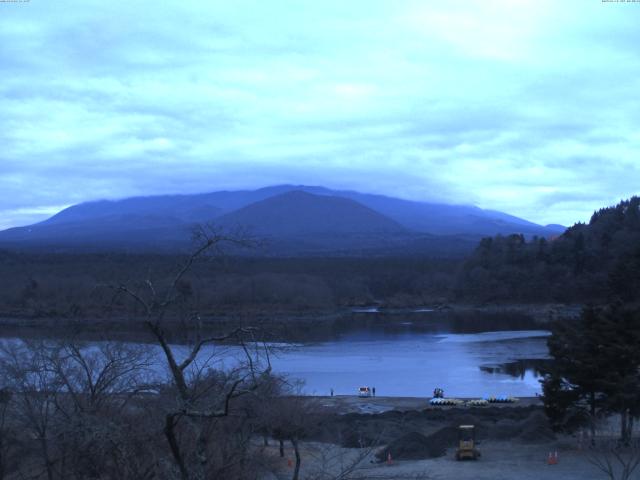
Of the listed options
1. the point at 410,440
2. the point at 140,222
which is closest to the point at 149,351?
the point at 410,440

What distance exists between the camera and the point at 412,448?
62.1 feet

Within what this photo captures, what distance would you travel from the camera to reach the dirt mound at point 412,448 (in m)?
18.6

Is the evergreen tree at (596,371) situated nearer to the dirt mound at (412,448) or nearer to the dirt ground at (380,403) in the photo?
the dirt mound at (412,448)

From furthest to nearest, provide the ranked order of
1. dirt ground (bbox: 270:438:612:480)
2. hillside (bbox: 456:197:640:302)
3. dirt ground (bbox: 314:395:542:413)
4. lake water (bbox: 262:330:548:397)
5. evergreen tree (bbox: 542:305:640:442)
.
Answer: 1. hillside (bbox: 456:197:640:302)
2. lake water (bbox: 262:330:548:397)
3. dirt ground (bbox: 314:395:542:413)
4. evergreen tree (bbox: 542:305:640:442)
5. dirt ground (bbox: 270:438:612:480)

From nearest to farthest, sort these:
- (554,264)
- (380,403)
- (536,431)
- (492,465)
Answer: (492,465) < (536,431) < (380,403) < (554,264)

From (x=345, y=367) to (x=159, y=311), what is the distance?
3046 centimetres

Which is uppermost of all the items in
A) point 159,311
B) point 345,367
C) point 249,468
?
point 159,311

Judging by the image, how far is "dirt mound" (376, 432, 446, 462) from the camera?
18.6 meters

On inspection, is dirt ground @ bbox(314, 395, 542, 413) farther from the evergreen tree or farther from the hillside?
the hillside

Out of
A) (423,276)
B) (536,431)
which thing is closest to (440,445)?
(536,431)

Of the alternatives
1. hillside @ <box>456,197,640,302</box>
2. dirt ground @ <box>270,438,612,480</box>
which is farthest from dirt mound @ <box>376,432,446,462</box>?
hillside @ <box>456,197,640,302</box>

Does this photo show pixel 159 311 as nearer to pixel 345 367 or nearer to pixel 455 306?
pixel 345 367

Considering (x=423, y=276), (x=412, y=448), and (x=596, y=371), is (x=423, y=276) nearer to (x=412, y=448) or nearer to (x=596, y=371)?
(x=412, y=448)

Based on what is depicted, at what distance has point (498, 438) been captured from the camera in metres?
20.8
